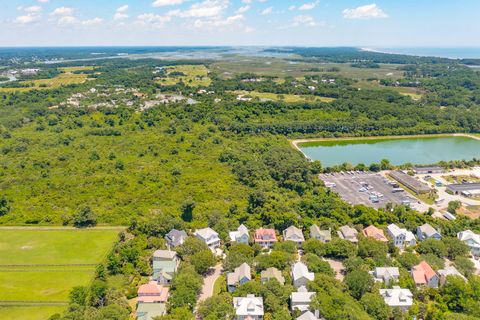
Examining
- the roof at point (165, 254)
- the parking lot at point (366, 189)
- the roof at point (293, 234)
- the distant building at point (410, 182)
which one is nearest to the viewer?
the roof at point (165, 254)

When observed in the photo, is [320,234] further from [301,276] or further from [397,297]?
[397,297]

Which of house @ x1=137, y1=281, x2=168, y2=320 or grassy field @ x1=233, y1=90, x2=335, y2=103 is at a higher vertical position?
grassy field @ x1=233, y1=90, x2=335, y2=103

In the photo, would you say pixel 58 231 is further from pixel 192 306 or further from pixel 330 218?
pixel 330 218

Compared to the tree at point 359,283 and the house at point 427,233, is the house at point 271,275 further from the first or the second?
the house at point 427,233

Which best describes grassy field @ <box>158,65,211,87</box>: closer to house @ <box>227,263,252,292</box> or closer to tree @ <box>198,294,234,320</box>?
house @ <box>227,263,252,292</box>

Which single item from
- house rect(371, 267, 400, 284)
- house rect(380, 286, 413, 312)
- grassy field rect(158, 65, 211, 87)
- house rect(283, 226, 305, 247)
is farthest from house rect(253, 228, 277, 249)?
grassy field rect(158, 65, 211, 87)

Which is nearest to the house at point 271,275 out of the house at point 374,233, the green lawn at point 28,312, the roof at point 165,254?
the roof at point 165,254
